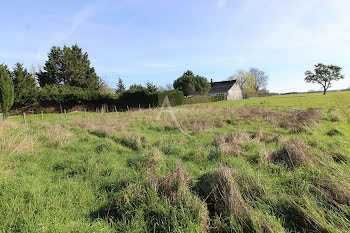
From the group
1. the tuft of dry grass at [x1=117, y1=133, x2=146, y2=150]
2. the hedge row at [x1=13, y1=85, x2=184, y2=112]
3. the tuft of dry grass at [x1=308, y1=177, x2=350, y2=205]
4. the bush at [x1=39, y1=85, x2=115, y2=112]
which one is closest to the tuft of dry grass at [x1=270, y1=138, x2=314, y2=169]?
the tuft of dry grass at [x1=308, y1=177, x2=350, y2=205]

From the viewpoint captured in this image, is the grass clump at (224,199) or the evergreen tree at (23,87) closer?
the grass clump at (224,199)

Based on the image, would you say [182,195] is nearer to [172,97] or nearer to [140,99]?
[140,99]

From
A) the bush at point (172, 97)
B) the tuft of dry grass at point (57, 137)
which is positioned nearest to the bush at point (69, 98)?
the bush at point (172, 97)

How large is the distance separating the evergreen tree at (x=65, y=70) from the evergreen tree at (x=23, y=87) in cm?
824

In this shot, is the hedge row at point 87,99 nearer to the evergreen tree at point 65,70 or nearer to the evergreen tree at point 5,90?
the evergreen tree at point 5,90

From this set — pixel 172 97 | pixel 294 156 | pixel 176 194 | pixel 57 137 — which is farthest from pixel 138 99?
pixel 176 194

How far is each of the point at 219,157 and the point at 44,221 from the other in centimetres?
394

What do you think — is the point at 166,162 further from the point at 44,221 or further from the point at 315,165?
the point at 315,165

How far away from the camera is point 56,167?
432 centimetres

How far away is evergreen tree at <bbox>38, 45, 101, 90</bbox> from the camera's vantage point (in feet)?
102

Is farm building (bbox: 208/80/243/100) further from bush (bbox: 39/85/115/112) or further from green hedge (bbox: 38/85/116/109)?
bush (bbox: 39/85/115/112)

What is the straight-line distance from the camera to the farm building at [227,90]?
159ft

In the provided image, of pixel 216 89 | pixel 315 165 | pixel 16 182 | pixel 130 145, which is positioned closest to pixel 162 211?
pixel 16 182

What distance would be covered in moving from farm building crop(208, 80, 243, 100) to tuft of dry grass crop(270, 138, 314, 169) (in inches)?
1703
